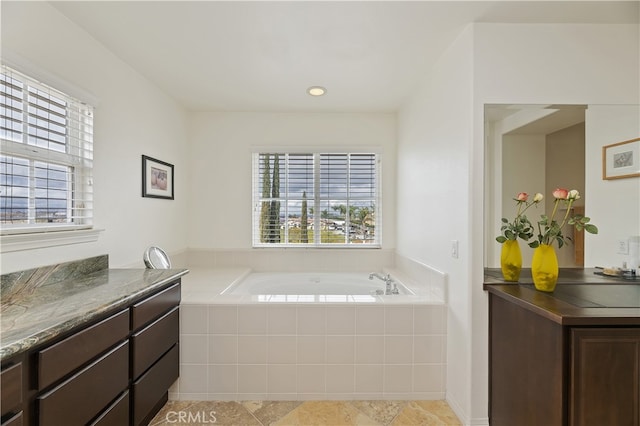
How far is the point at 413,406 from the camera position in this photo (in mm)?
2035

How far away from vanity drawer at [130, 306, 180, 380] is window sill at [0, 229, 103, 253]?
65cm

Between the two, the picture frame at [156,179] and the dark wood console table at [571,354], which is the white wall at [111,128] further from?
the dark wood console table at [571,354]

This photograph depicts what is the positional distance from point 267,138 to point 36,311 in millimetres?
2609

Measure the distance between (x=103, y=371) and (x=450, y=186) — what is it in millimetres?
2140

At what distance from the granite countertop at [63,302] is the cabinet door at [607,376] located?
1972 mm

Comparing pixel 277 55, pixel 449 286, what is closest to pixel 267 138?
pixel 277 55

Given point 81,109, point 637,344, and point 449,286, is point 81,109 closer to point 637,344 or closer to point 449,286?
point 449,286

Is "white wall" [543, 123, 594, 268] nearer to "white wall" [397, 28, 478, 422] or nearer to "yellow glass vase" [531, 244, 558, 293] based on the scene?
"yellow glass vase" [531, 244, 558, 293]

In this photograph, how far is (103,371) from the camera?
4.35ft

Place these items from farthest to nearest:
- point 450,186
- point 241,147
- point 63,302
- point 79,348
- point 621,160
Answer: point 241,147, point 450,186, point 621,160, point 63,302, point 79,348

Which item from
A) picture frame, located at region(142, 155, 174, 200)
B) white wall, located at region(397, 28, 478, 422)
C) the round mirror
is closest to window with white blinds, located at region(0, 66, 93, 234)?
the round mirror

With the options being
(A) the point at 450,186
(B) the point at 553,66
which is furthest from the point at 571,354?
(B) the point at 553,66

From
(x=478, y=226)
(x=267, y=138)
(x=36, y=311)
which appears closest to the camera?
(x=36, y=311)

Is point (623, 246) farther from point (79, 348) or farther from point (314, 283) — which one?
point (79, 348)
